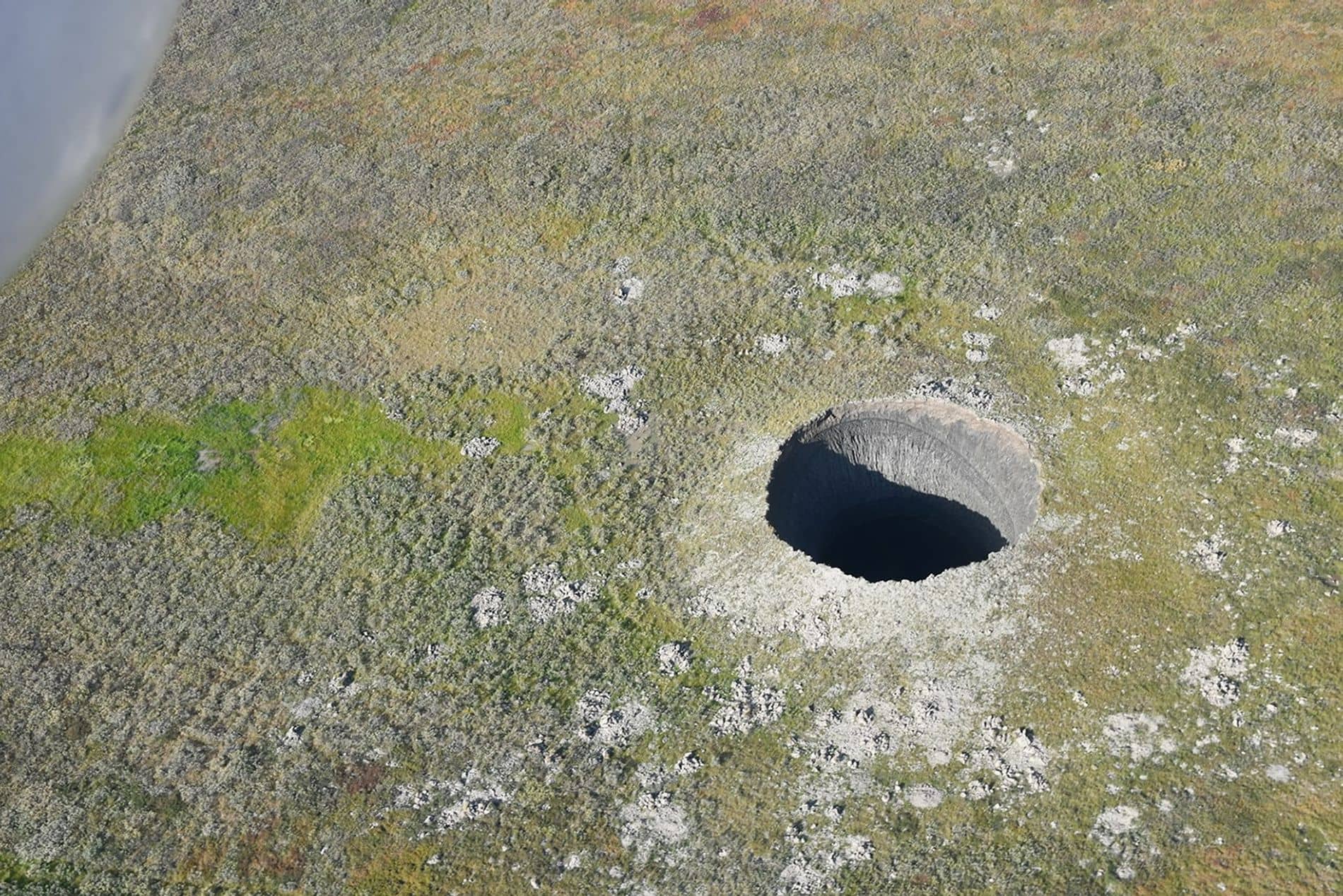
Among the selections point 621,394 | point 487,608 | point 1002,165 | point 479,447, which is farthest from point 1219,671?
point 1002,165

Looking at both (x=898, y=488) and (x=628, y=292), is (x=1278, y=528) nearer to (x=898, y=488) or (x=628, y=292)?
(x=898, y=488)

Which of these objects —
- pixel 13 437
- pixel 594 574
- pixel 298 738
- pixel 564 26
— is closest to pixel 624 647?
pixel 594 574

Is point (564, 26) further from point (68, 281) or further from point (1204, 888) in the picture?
point (1204, 888)

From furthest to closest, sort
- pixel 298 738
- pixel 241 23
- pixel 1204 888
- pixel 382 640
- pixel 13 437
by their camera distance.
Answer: pixel 241 23 → pixel 13 437 → pixel 382 640 → pixel 298 738 → pixel 1204 888

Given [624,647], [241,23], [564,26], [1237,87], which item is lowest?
[1237,87]

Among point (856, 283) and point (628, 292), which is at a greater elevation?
point (628, 292)

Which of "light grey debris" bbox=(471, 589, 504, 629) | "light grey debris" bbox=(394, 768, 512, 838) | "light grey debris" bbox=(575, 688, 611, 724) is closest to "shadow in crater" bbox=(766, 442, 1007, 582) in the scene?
"light grey debris" bbox=(575, 688, 611, 724)

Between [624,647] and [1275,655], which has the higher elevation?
[624,647]

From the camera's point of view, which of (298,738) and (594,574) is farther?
(594,574)
